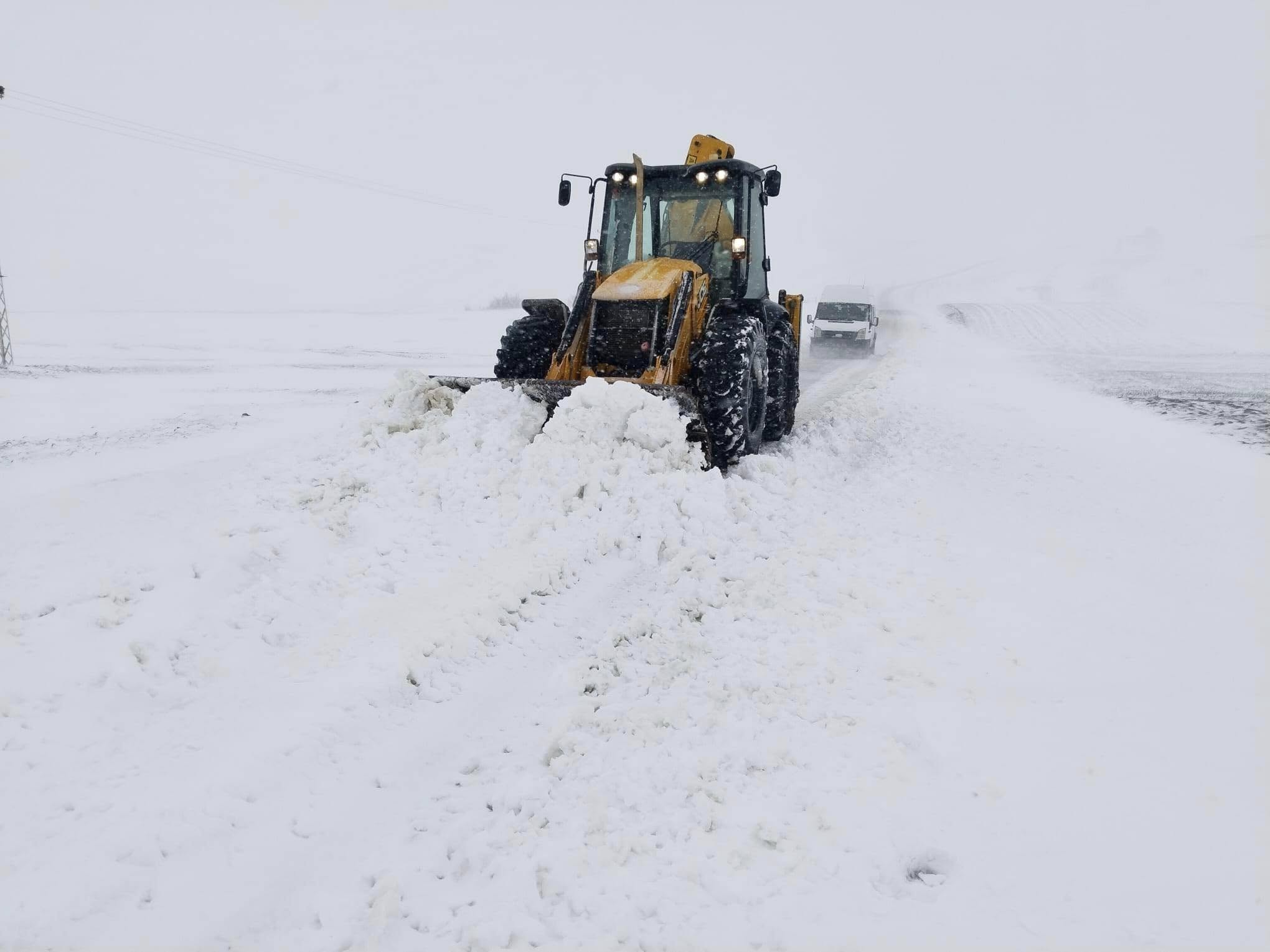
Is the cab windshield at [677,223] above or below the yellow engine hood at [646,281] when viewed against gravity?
above

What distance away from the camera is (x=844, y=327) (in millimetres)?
19562

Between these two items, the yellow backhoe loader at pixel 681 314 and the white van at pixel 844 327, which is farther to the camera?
the white van at pixel 844 327

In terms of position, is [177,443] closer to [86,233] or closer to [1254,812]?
[1254,812]

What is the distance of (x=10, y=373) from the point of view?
→ 12.8 m

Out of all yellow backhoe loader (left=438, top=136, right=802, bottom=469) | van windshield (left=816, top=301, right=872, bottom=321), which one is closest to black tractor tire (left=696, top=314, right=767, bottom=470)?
yellow backhoe loader (left=438, top=136, right=802, bottom=469)

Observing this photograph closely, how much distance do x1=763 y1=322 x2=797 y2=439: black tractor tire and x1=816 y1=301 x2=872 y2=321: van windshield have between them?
1212 centimetres

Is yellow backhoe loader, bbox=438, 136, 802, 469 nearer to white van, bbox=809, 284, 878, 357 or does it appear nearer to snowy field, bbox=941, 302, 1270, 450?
snowy field, bbox=941, 302, 1270, 450

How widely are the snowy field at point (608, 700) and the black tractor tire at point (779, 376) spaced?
1817 mm

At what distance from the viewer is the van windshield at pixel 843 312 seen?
64.7ft

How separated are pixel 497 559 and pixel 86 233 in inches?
2133

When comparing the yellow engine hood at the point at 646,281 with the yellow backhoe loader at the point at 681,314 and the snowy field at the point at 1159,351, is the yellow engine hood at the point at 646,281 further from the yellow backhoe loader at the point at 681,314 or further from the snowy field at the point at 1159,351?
the snowy field at the point at 1159,351

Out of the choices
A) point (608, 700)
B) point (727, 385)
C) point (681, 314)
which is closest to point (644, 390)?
point (727, 385)

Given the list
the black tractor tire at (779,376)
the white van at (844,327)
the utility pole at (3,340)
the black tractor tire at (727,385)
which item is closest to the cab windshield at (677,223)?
the black tractor tire at (779,376)

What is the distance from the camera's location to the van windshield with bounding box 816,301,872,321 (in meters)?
19.7
